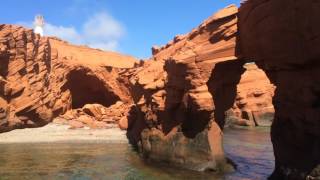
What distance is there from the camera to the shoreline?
29478 mm

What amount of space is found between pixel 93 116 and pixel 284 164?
82.0 ft

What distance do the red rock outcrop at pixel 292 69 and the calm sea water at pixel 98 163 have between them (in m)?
3.07

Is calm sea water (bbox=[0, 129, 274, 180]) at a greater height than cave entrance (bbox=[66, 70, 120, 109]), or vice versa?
cave entrance (bbox=[66, 70, 120, 109])

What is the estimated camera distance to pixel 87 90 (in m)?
44.0

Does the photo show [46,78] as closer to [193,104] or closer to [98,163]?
[98,163]

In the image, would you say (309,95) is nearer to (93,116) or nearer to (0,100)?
(0,100)

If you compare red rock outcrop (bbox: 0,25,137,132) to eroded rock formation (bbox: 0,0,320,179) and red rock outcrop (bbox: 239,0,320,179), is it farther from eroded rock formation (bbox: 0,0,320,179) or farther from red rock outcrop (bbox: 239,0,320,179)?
red rock outcrop (bbox: 239,0,320,179)

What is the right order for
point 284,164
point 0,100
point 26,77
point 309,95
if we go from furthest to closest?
point 26,77, point 0,100, point 284,164, point 309,95

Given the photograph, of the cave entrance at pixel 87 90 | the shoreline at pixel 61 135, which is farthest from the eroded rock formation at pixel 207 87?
the cave entrance at pixel 87 90

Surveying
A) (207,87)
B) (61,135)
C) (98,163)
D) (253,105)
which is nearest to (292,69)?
(207,87)

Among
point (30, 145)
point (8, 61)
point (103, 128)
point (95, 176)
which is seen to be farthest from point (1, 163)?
point (103, 128)

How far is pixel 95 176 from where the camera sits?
57.8ft

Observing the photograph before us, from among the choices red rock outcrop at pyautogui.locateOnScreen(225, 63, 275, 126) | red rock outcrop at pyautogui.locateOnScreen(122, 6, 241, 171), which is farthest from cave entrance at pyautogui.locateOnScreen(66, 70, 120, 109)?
red rock outcrop at pyautogui.locateOnScreen(122, 6, 241, 171)

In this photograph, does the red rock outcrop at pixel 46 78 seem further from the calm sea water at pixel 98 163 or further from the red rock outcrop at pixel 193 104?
the red rock outcrop at pixel 193 104
